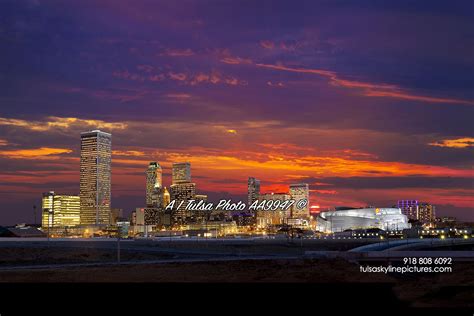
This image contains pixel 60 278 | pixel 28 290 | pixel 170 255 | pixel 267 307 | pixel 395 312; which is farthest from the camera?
pixel 170 255

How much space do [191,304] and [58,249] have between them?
82.5m

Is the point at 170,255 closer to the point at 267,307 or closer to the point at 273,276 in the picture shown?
the point at 273,276

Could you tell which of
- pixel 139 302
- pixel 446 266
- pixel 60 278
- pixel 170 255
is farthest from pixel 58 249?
pixel 139 302

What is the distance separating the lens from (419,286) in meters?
46.6

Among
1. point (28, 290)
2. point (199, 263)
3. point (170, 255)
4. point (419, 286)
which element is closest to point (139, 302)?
point (28, 290)

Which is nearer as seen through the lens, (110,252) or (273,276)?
(273,276)

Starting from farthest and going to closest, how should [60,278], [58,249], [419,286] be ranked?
1. [58,249]
2. [60,278]
3. [419,286]

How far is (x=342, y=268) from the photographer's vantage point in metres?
61.8

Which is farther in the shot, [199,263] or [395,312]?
[199,263]

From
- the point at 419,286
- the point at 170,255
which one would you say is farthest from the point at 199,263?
the point at 419,286

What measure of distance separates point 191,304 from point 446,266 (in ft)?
111

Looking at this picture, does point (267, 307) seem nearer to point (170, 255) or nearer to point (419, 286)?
point (419, 286)

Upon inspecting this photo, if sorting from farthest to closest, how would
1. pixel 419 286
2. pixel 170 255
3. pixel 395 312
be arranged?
pixel 170 255 → pixel 419 286 → pixel 395 312

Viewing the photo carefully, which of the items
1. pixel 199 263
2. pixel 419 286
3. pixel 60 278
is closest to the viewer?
pixel 419 286
